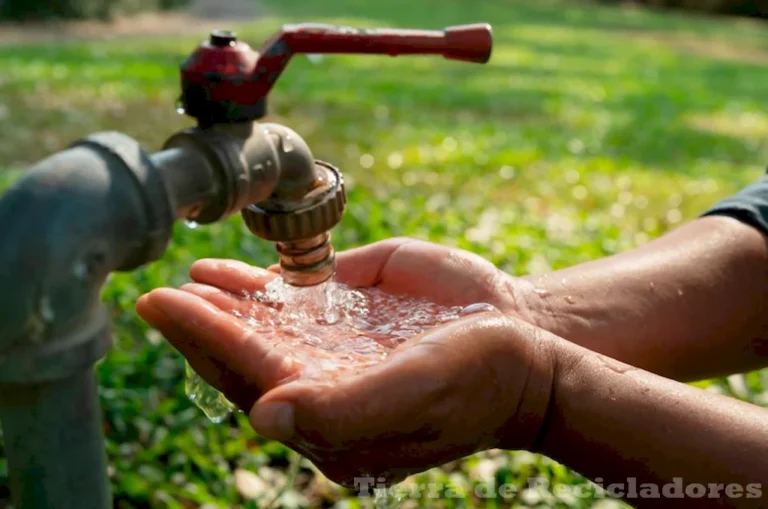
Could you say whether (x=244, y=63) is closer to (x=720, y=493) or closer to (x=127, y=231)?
(x=127, y=231)

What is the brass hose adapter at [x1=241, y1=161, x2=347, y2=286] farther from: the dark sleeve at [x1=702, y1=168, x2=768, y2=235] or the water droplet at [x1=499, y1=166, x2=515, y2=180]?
the water droplet at [x1=499, y1=166, x2=515, y2=180]

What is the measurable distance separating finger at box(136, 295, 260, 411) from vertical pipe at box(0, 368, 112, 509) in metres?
0.43

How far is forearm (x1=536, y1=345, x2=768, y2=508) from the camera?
4.42 ft

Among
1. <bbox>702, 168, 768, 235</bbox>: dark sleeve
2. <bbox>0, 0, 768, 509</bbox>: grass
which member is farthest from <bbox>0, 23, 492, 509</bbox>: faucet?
<bbox>0, 0, 768, 509</bbox>: grass

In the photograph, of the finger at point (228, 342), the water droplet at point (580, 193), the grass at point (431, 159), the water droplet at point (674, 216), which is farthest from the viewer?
the water droplet at point (580, 193)

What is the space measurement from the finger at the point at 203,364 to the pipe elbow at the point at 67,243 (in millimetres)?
490

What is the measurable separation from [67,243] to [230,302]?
764 millimetres

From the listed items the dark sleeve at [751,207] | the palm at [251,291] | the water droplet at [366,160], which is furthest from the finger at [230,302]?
the water droplet at [366,160]

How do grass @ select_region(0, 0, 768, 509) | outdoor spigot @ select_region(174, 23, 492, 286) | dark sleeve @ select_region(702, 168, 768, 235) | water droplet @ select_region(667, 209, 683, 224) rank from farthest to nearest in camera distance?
water droplet @ select_region(667, 209, 683, 224) → grass @ select_region(0, 0, 768, 509) → dark sleeve @ select_region(702, 168, 768, 235) → outdoor spigot @ select_region(174, 23, 492, 286)

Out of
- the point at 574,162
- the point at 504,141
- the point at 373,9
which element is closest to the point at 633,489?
the point at 574,162

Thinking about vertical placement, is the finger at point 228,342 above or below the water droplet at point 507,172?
above

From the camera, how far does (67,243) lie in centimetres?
84

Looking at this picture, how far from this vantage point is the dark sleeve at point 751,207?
6.28ft

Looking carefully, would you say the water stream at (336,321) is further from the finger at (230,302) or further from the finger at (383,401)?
the finger at (383,401)
